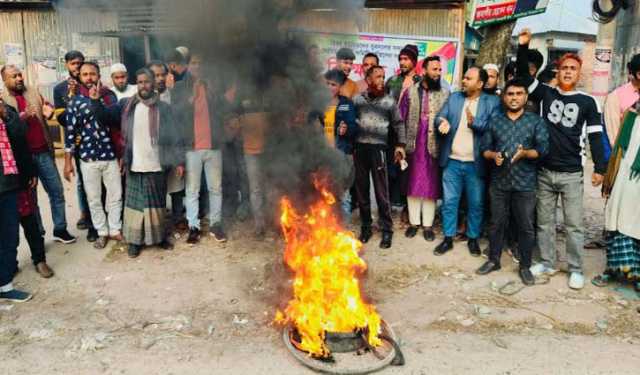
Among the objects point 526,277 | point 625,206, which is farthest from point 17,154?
point 625,206

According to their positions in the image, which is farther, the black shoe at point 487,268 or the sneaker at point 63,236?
the sneaker at point 63,236

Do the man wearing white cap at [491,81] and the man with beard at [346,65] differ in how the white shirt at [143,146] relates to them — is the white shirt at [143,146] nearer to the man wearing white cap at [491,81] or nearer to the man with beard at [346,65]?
the man with beard at [346,65]

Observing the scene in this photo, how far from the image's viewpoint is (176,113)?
18.7 ft

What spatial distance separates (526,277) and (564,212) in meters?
0.74

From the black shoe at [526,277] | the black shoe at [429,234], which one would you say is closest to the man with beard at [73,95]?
the black shoe at [429,234]

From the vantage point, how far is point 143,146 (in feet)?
18.3

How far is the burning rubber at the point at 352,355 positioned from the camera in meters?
3.55

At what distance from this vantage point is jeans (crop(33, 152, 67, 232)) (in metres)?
5.61

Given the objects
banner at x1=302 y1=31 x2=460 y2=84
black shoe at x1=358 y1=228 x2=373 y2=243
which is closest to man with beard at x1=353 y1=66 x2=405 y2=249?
black shoe at x1=358 y1=228 x2=373 y2=243

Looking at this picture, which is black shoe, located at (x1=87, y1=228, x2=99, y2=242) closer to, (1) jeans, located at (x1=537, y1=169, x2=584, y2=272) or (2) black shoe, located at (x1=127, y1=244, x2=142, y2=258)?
(2) black shoe, located at (x1=127, y1=244, x2=142, y2=258)

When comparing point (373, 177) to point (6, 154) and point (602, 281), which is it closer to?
point (602, 281)

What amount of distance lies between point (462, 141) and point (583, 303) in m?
1.99

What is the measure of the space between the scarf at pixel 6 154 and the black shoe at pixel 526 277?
191 inches

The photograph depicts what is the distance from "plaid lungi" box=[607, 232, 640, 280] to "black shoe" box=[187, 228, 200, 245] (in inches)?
173
